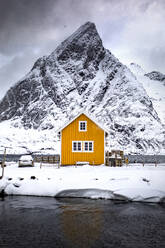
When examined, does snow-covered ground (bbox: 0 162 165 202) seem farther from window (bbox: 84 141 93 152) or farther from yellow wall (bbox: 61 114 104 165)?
window (bbox: 84 141 93 152)

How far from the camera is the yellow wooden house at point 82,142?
107 ft

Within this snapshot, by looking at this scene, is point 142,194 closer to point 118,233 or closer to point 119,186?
point 119,186

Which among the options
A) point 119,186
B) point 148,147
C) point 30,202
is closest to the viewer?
point 30,202

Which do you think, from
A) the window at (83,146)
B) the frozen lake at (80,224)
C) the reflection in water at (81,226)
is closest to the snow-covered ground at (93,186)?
the frozen lake at (80,224)

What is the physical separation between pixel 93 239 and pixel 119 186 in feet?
31.4

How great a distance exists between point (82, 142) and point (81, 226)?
21.6m

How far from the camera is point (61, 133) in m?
33.6

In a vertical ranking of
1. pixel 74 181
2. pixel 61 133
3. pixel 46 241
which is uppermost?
pixel 61 133

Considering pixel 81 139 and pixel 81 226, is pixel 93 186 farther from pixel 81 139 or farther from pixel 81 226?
pixel 81 139

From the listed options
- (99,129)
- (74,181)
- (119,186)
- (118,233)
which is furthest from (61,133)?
(118,233)

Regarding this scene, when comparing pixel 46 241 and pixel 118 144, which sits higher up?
pixel 118 144

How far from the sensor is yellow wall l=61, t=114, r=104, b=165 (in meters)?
32.7

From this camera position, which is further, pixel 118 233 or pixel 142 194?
pixel 142 194

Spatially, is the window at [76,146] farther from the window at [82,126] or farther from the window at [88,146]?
the window at [82,126]
